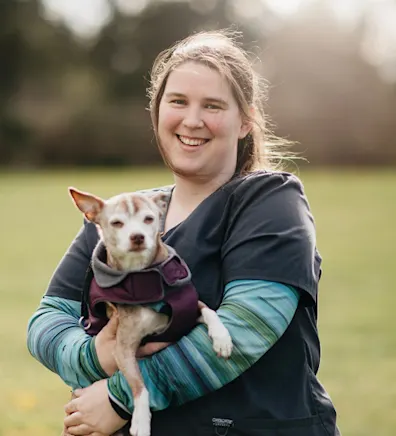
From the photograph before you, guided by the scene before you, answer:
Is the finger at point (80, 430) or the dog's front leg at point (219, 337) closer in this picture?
the dog's front leg at point (219, 337)

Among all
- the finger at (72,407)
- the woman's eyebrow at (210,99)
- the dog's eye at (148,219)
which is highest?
the woman's eyebrow at (210,99)

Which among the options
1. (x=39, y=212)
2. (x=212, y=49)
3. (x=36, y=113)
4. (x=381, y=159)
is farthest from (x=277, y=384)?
(x=36, y=113)

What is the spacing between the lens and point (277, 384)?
2.76m

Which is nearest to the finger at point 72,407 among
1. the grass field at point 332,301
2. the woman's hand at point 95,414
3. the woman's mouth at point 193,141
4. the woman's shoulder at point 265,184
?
the woman's hand at point 95,414

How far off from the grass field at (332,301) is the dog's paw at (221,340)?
292 cm

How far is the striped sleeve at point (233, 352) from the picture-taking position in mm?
2629

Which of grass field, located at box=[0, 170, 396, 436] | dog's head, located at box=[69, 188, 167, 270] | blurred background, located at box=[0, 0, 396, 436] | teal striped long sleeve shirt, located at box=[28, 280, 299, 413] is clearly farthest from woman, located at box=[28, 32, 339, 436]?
blurred background, located at box=[0, 0, 396, 436]

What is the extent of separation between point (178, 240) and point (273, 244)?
0.38m

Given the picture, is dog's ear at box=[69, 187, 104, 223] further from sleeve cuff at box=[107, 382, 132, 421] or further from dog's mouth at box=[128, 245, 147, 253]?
sleeve cuff at box=[107, 382, 132, 421]

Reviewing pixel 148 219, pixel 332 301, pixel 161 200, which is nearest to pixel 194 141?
pixel 161 200

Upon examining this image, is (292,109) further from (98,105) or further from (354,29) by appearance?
(98,105)

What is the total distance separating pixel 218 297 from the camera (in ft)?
9.34

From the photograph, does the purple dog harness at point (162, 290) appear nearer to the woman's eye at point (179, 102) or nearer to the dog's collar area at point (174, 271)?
the dog's collar area at point (174, 271)

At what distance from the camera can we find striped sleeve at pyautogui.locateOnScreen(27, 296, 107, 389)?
9.29 ft
